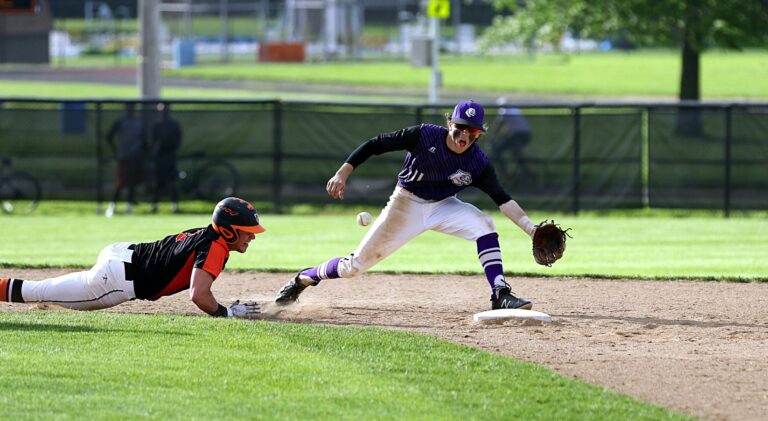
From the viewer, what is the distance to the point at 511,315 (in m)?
8.77

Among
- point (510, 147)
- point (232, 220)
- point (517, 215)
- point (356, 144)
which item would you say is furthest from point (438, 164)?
point (356, 144)

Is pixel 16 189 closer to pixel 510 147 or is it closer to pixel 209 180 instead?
pixel 209 180

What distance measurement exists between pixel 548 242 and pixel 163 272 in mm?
2912

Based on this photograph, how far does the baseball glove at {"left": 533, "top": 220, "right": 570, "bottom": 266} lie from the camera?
9008 mm

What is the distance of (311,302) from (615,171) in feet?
34.7

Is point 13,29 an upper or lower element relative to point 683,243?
upper

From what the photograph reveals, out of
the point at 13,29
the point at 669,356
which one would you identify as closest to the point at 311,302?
the point at 669,356

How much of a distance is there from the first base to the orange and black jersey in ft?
6.45

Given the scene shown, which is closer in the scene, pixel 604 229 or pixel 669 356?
pixel 669 356

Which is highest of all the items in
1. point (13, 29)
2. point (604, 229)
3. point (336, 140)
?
point (13, 29)

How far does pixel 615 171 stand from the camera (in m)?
19.4

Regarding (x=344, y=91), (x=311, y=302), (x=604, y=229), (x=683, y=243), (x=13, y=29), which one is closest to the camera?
(x=311, y=302)

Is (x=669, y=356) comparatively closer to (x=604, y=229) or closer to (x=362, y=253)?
(x=362, y=253)

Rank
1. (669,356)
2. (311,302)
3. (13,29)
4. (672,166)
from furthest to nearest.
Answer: (13,29) → (672,166) → (311,302) → (669,356)
